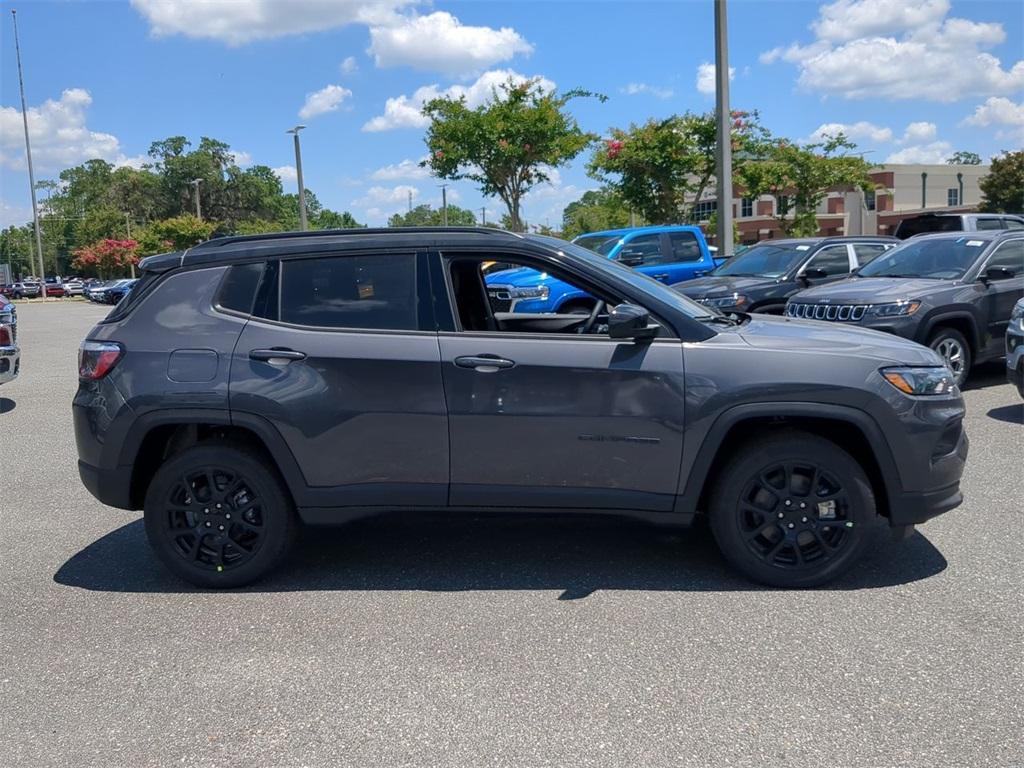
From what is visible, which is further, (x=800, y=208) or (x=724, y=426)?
(x=800, y=208)

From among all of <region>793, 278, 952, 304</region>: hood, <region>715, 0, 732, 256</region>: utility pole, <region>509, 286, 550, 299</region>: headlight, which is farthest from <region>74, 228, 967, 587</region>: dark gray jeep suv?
<region>715, 0, 732, 256</region>: utility pole

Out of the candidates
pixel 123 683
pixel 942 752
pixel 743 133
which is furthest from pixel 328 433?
pixel 743 133

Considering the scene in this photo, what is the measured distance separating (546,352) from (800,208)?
125 feet

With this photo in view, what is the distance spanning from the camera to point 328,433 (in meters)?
4.37

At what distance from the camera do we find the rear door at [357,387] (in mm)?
4336

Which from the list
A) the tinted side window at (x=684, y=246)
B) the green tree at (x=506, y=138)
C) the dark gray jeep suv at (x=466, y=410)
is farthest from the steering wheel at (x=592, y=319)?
the green tree at (x=506, y=138)

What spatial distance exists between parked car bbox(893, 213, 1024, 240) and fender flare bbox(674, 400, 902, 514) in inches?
429

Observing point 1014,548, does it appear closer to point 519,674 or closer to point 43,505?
point 519,674

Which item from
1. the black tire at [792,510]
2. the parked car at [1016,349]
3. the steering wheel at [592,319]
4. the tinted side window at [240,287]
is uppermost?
the tinted side window at [240,287]

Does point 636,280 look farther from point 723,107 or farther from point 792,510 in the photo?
point 723,107

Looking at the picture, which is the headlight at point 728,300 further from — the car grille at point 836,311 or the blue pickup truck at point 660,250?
the blue pickup truck at point 660,250

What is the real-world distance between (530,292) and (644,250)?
3330 millimetres

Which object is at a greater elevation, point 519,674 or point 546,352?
point 546,352

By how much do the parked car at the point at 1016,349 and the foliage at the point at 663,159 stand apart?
2046 cm
